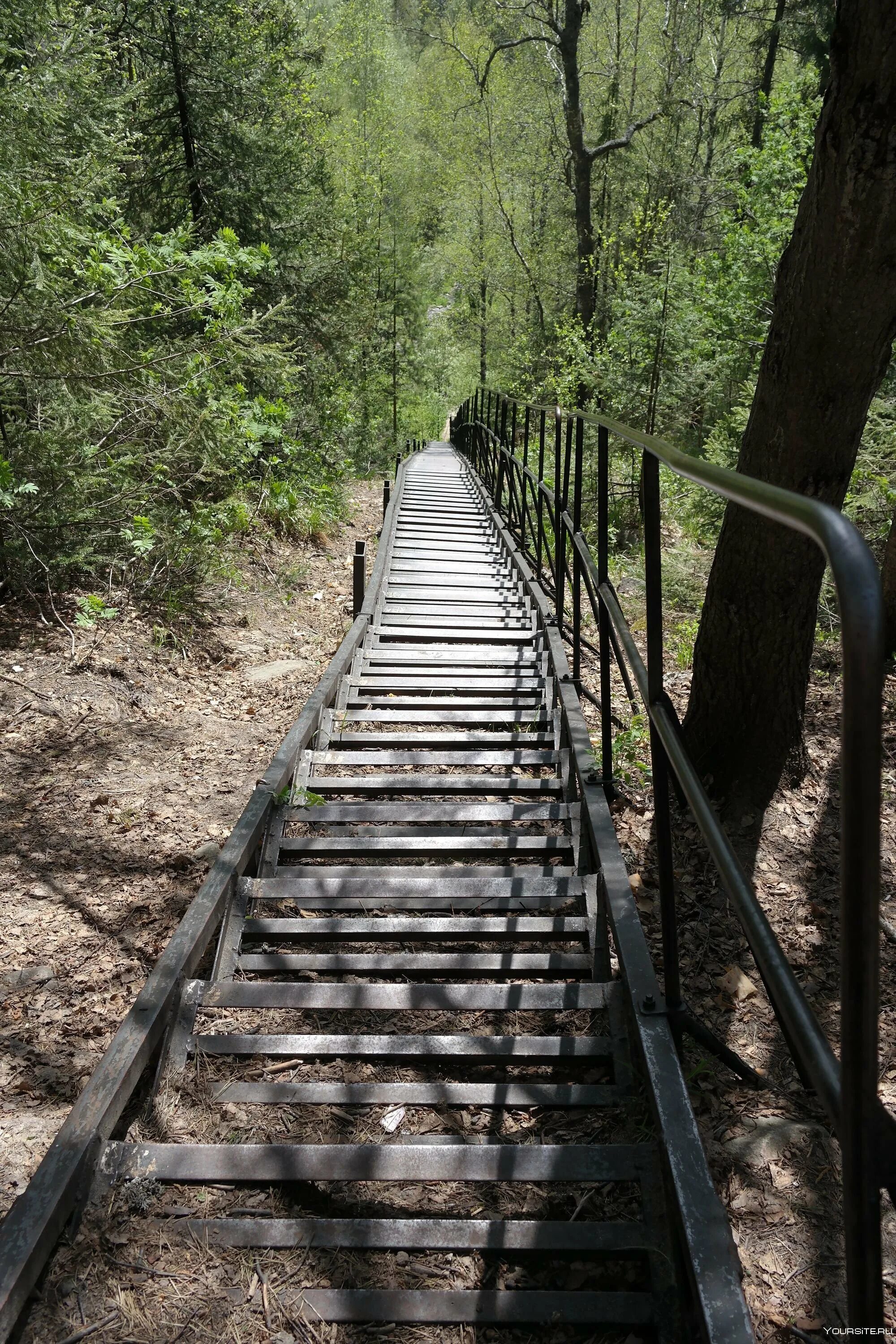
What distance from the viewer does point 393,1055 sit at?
2225 mm

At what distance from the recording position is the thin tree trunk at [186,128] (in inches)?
338

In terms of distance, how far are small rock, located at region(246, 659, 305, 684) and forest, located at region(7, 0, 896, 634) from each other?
2.69ft

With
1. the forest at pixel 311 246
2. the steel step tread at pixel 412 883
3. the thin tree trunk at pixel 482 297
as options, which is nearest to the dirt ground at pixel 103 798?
the forest at pixel 311 246

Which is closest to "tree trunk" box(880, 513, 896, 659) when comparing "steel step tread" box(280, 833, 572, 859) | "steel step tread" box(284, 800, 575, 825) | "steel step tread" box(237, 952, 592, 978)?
"steel step tread" box(284, 800, 575, 825)

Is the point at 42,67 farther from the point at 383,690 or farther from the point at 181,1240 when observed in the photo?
the point at 181,1240

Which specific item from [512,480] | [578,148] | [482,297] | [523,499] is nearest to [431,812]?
[523,499]

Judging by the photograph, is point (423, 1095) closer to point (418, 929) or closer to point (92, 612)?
point (418, 929)

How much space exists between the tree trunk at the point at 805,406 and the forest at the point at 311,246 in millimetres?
2331

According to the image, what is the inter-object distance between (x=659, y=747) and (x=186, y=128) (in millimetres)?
9782

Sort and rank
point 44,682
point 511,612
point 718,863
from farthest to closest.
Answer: point 511,612, point 44,682, point 718,863

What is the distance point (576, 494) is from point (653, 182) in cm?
1596

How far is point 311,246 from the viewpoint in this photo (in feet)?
37.1

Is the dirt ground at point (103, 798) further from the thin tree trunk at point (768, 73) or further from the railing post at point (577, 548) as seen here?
the thin tree trunk at point (768, 73)

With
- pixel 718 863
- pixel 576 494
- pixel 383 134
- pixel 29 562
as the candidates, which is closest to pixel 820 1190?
pixel 718 863
